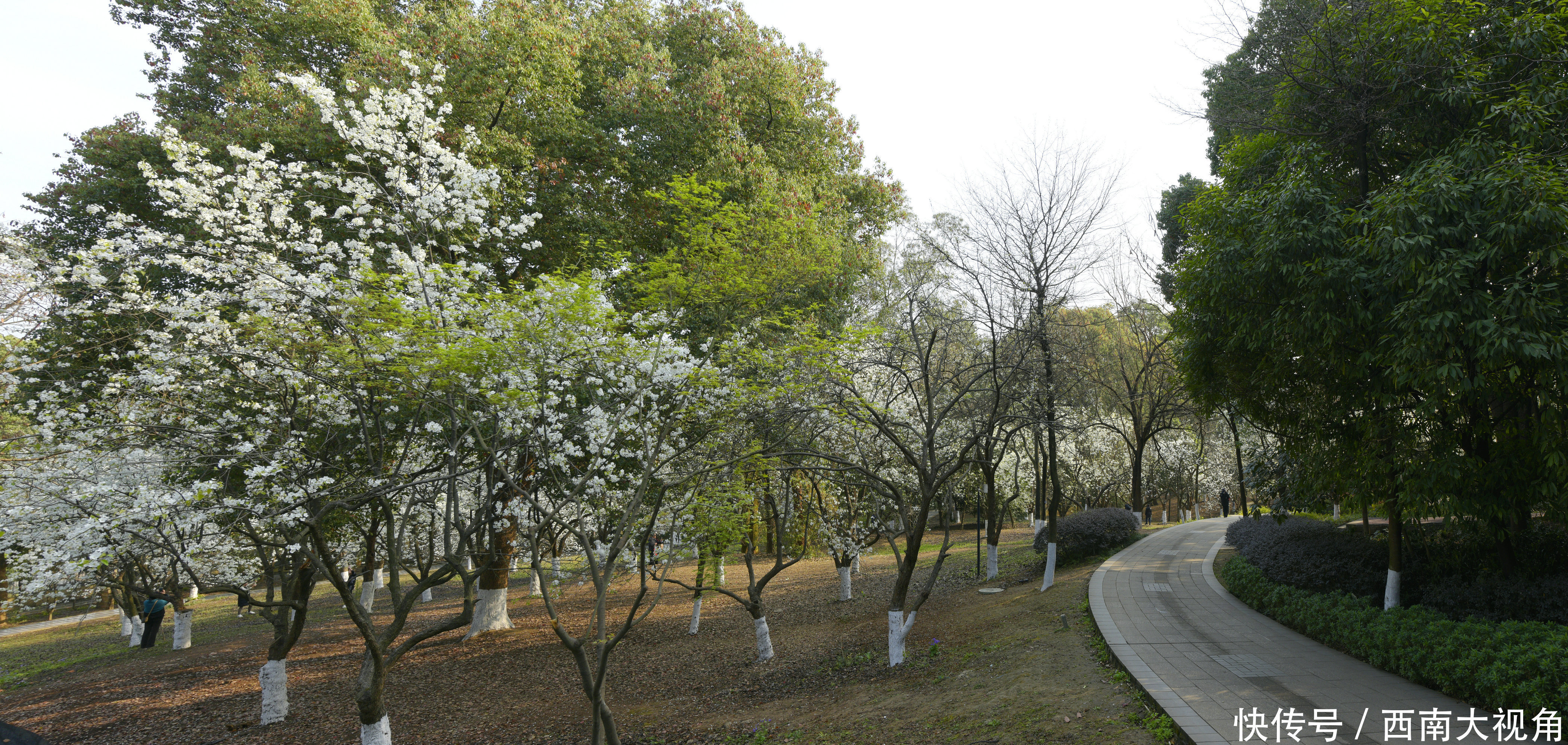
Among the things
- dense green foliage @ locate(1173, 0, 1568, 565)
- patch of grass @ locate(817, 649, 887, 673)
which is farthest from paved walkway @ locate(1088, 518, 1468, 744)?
patch of grass @ locate(817, 649, 887, 673)

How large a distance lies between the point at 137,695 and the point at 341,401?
9.65m

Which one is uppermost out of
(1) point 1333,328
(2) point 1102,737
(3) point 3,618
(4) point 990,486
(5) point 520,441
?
(1) point 1333,328

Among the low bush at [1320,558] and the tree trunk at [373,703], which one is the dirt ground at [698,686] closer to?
the tree trunk at [373,703]

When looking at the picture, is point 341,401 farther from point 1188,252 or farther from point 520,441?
point 1188,252

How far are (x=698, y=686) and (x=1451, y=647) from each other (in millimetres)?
9326

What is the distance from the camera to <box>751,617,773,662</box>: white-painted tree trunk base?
11.3 m

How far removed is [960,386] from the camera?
10.6m

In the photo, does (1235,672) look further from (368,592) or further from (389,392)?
(368,592)

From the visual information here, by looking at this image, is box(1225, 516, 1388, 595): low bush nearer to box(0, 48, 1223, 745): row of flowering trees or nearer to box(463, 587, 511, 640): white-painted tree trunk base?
box(0, 48, 1223, 745): row of flowering trees

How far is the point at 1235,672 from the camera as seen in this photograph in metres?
7.14

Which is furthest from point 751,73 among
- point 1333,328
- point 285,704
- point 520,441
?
point 285,704

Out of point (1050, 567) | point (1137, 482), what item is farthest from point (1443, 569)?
point (1137, 482)

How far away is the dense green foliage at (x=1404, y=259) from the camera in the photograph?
5.89 m

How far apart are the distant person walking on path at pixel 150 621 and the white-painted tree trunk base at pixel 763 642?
15799 mm
